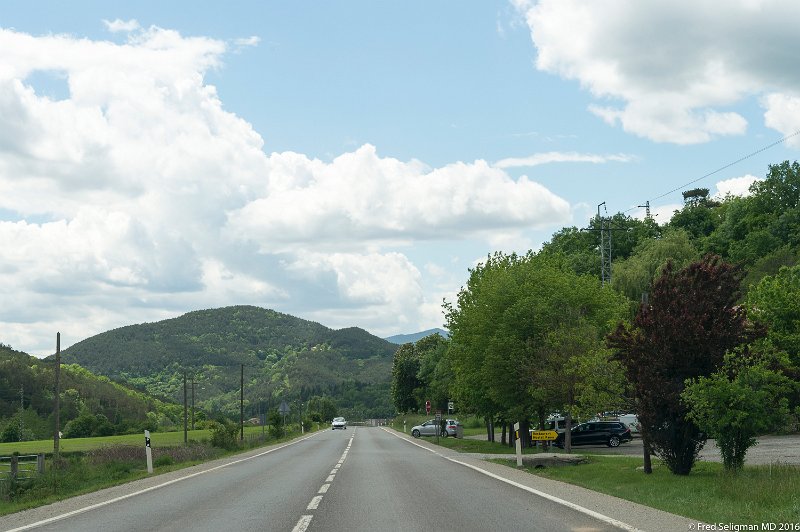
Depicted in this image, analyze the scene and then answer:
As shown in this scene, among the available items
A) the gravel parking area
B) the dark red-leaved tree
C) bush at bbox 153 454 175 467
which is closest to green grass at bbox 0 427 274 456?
bush at bbox 153 454 175 467

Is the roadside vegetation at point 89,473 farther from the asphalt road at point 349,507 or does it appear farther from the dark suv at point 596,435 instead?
the dark suv at point 596,435

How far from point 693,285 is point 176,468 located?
19281mm

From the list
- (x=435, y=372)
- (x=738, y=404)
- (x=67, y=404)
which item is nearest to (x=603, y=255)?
(x=435, y=372)

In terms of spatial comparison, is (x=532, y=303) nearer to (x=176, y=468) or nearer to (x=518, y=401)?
(x=518, y=401)

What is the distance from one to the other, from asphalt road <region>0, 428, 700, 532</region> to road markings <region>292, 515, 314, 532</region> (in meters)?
0.02

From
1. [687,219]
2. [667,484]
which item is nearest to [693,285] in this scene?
[667,484]

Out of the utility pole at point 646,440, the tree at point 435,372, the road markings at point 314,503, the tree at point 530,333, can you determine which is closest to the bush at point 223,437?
the tree at point 530,333

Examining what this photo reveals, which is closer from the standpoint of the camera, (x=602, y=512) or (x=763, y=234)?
(x=602, y=512)

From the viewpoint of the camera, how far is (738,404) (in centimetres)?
1802

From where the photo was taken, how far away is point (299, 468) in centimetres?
2645

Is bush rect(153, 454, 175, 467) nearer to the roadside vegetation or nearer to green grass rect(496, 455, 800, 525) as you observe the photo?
the roadside vegetation

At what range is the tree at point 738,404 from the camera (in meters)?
17.8

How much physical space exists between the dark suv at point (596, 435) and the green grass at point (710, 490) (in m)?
22.5

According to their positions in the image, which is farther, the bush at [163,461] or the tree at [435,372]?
the tree at [435,372]
